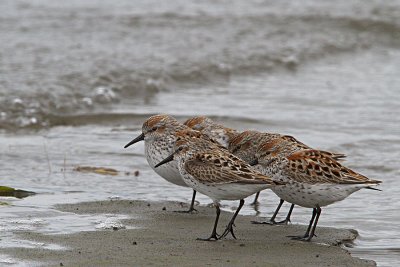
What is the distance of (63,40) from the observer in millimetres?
16859

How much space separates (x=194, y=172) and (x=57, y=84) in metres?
6.87

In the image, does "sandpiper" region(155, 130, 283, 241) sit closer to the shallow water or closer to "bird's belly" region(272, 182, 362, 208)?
"bird's belly" region(272, 182, 362, 208)

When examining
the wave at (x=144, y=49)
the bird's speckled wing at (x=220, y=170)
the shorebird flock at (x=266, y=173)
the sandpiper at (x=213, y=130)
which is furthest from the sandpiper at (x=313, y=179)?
the wave at (x=144, y=49)

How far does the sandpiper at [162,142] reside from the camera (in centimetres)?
831

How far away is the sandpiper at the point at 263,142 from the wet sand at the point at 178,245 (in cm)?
51

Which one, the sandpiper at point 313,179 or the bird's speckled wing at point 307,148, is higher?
the bird's speckled wing at point 307,148


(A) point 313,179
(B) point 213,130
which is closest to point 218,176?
(A) point 313,179

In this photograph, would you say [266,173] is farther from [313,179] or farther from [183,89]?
[183,89]

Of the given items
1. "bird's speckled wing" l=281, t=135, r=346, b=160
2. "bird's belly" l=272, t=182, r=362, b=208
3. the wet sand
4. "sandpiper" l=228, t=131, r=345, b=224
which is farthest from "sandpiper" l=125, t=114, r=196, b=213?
"bird's belly" l=272, t=182, r=362, b=208

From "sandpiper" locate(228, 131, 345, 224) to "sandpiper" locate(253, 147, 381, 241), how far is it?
11 centimetres

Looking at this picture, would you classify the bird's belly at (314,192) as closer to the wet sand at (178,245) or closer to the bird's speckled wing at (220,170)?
the wet sand at (178,245)

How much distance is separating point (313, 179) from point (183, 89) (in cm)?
764

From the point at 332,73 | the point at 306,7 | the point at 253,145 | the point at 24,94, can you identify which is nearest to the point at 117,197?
the point at 253,145

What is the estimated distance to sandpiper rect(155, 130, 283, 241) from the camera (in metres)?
6.96
